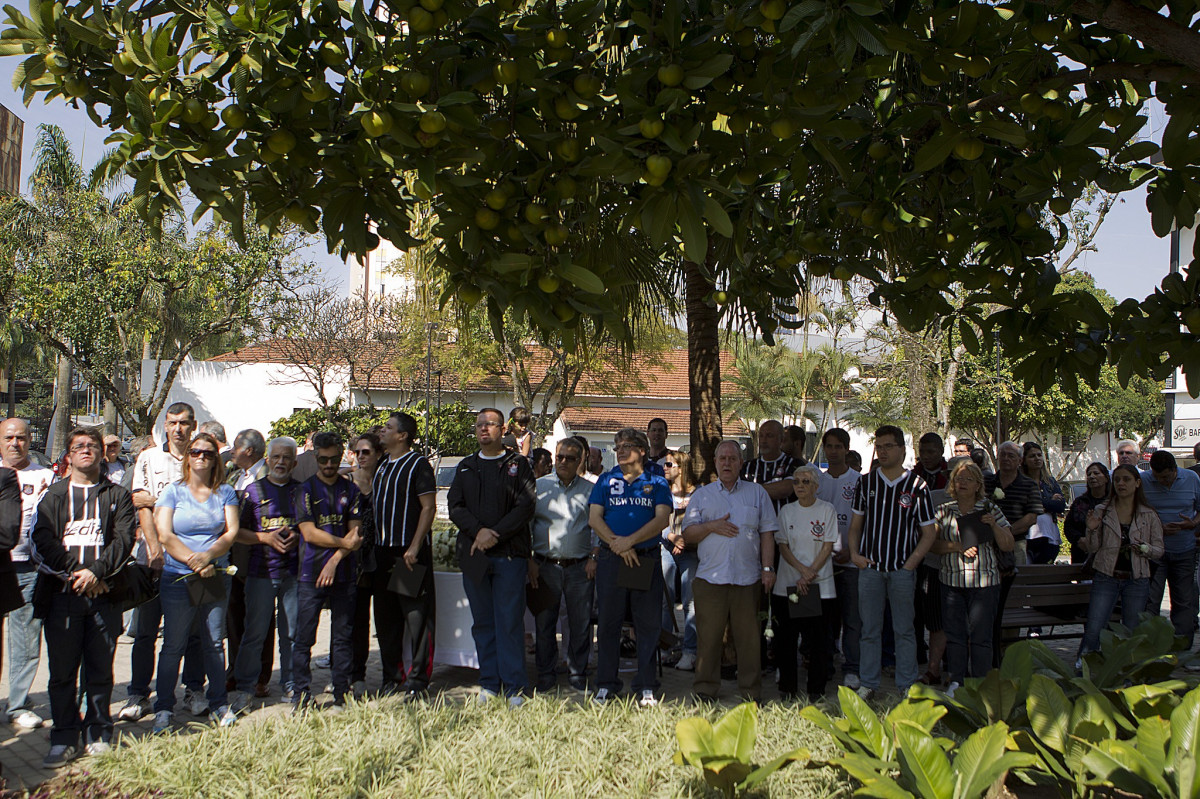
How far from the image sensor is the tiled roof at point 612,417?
4053 centimetres

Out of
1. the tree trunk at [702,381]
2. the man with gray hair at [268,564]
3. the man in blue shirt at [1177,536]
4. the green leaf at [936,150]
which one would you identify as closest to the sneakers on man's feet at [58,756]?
the man with gray hair at [268,564]

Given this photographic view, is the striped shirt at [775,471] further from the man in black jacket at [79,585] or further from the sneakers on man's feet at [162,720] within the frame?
the man in black jacket at [79,585]

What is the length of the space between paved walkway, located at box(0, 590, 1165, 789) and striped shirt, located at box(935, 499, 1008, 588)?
118 centimetres

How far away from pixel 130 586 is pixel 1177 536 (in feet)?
26.9

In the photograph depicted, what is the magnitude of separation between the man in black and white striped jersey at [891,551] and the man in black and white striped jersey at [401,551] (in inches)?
125

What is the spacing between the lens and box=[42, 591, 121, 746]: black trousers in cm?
552

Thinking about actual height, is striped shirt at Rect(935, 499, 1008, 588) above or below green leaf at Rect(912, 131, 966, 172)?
below

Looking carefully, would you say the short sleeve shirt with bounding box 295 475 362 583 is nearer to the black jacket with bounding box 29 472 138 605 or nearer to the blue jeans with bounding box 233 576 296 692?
the blue jeans with bounding box 233 576 296 692

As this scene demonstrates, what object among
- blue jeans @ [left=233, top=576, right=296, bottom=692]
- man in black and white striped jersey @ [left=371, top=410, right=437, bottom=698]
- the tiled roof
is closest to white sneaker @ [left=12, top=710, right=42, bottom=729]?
blue jeans @ [left=233, top=576, right=296, bottom=692]

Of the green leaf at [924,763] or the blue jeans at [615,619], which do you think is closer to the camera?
the green leaf at [924,763]

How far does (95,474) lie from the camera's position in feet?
19.0

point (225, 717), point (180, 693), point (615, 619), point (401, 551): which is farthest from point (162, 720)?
point (615, 619)

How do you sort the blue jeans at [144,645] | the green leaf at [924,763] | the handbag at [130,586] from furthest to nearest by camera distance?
the blue jeans at [144,645], the handbag at [130,586], the green leaf at [924,763]

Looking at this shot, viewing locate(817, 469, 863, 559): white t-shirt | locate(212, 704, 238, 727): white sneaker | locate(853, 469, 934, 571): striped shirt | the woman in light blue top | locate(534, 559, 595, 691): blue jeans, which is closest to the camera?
locate(212, 704, 238, 727): white sneaker
